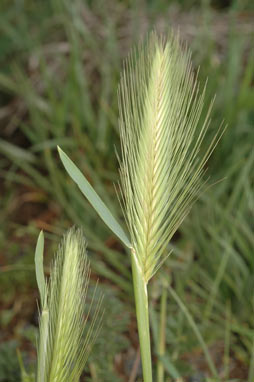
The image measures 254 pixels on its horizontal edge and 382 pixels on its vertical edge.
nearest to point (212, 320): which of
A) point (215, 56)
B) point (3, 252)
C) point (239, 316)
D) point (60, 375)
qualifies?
point (239, 316)

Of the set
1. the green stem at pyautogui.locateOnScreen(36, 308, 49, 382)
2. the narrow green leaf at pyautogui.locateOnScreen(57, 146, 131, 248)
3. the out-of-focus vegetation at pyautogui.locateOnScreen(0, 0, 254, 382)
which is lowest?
the out-of-focus vegetation at pyautogui.locateOnScreen(0, 0, 254, 382)

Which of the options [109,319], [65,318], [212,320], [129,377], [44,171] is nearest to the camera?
[65,318]

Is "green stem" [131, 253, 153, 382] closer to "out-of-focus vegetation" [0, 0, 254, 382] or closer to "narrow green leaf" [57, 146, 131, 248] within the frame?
"narrow green leaf" [57, 146, 131, 248]

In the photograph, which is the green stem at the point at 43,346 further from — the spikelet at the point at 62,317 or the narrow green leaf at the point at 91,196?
the narrow green leaf at the point at 91,196

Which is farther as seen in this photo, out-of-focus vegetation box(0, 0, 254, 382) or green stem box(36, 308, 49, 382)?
out-of-focus vegetation box(0, 0, 254, 382)

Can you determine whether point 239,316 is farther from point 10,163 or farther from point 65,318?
point 10,163

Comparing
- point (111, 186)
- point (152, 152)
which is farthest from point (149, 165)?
point (111, 186)

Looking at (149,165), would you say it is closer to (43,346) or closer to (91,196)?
(91,196)

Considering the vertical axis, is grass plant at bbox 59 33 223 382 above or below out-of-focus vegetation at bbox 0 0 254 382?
above

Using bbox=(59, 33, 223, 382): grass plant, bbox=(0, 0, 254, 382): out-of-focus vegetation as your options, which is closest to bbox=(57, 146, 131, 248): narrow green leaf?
bbox=(59, 33, 223, 382): grass plant
